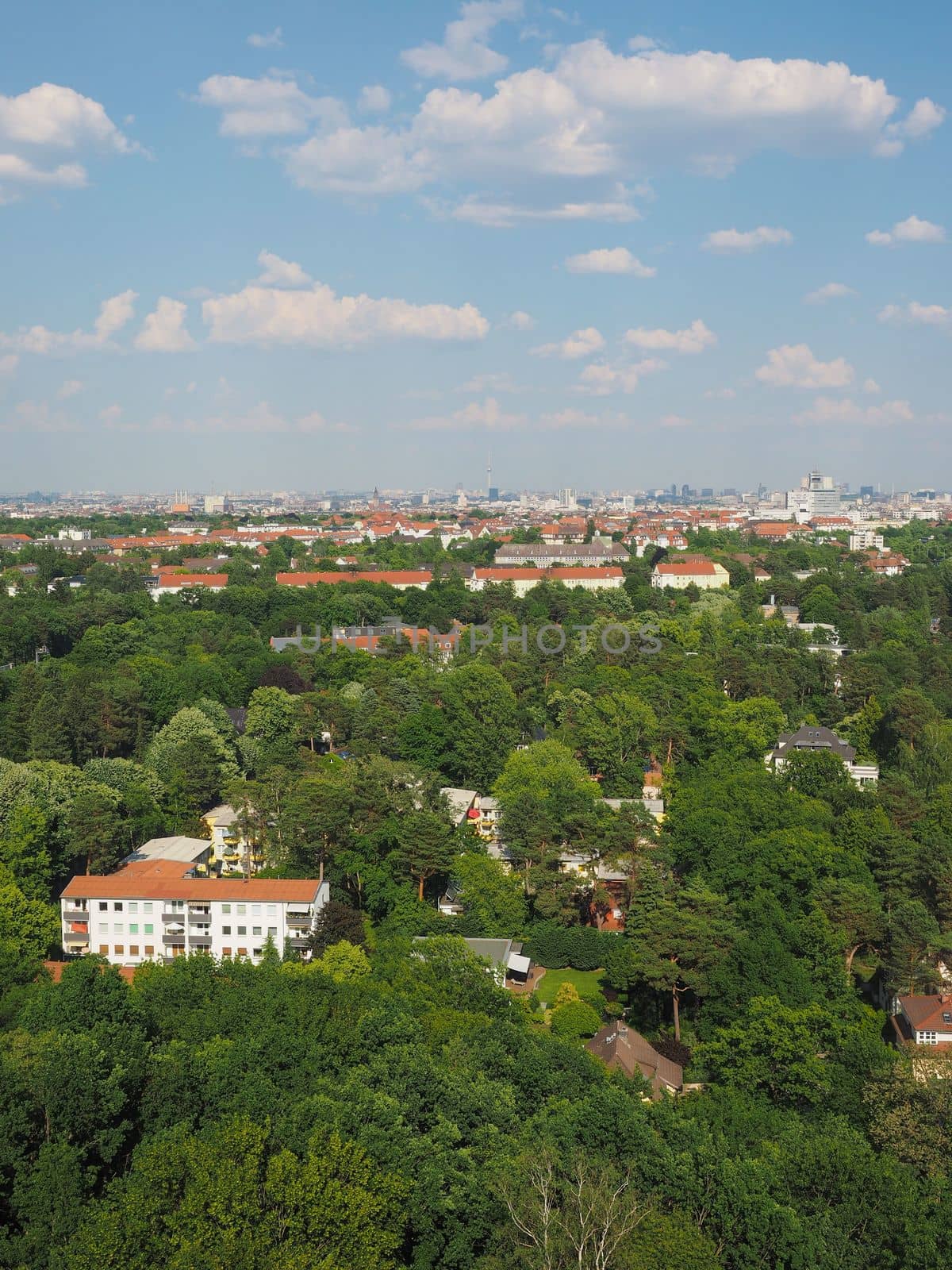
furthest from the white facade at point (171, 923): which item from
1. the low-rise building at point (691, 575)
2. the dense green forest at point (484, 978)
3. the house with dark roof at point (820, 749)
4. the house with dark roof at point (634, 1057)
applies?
the low-rise building at point (691, 575)

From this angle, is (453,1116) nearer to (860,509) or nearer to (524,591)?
(524,591)

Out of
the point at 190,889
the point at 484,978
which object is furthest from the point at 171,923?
the point at 484,978

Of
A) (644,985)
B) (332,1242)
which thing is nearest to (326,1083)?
(332,1242)

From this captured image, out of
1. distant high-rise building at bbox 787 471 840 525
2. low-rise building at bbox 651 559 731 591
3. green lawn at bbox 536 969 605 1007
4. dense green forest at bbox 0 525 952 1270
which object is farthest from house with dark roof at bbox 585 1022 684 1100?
distant high-rise building at bbox 787 471 840 525

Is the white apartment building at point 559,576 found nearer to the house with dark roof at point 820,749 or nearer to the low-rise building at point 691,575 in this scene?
the low-rise building at point 691,575

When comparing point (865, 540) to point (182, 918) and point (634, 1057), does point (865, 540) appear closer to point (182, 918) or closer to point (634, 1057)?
point (182, 918)

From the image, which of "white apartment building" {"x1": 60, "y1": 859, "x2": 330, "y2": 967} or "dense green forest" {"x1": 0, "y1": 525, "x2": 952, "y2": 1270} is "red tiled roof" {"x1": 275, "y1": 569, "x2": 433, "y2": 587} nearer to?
"dense green forest" {"x1": 0, "y1": 525, "x2": 952, "y2": 1270}
